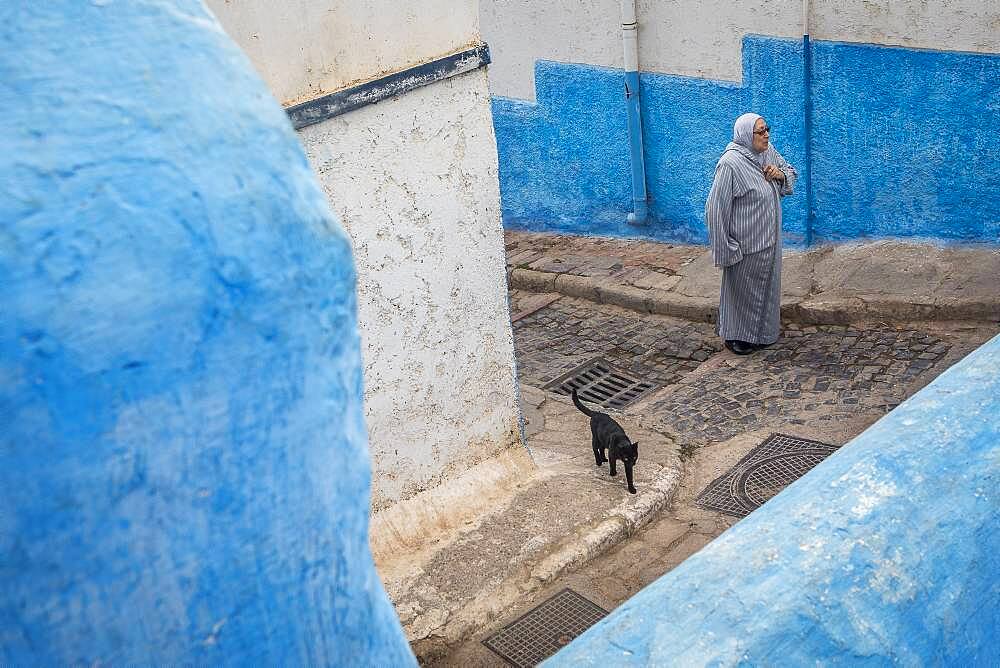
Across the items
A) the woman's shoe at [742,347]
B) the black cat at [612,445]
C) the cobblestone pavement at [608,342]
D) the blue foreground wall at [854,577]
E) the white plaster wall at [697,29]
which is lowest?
the cobblestone pavement at [608,342]

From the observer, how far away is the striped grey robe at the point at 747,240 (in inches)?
282

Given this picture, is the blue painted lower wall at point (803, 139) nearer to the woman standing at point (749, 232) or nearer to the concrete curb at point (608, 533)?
the woman standing at point (749, 232)

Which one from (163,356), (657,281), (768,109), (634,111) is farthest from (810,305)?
(163,356)

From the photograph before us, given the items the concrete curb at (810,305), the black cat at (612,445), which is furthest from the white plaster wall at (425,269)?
the concrete curb at (810,305)

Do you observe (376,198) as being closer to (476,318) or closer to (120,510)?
(476,318)

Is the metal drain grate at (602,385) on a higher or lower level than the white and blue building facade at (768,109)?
lower

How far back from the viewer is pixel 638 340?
7.89 m

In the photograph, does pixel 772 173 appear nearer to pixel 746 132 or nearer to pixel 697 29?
pixel 746 132

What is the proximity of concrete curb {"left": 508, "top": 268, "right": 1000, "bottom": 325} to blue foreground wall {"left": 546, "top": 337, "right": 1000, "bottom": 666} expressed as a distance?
6.00 m

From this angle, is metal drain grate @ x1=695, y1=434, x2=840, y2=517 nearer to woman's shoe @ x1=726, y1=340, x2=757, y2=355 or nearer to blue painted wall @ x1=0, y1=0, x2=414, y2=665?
woman's shoe @ x1=726, y1=340, x2=757, y2=355

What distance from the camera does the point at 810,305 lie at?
765 cm

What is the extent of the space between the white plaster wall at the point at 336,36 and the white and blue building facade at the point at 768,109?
397cm

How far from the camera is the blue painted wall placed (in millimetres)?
789

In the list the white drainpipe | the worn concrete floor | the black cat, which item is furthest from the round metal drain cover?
the white drainpipe
